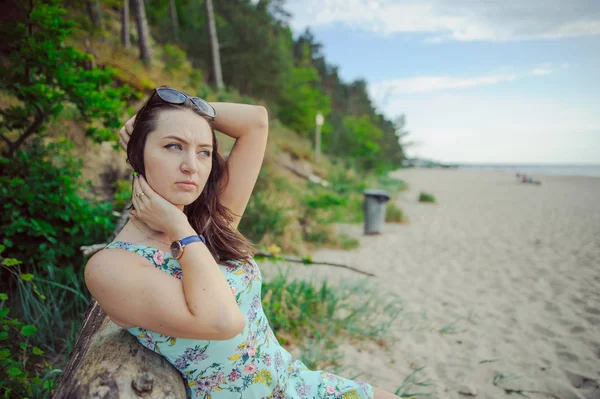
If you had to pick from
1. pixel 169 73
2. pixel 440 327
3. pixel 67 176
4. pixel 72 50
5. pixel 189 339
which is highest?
pixel 169 73

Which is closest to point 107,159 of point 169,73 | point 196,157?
point 196,157

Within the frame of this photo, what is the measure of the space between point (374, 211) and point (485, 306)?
4.05 metres

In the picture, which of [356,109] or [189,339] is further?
[356,109]

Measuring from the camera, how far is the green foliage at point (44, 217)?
2.60 meters

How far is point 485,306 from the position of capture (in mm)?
4016

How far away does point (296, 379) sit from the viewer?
4.60 feet

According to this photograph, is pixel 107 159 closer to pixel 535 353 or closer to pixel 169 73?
pixel 535 353

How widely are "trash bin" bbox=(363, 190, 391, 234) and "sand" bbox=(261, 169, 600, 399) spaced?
1.00 ft

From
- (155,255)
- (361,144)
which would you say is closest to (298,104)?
(361,144)

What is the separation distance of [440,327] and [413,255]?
282 centimetres

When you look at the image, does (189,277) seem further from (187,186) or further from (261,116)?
(261,116)

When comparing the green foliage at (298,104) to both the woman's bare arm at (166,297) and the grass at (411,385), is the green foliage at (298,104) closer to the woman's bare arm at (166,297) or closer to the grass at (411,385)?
the grass at (411,385)

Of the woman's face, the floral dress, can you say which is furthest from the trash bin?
the woman's face

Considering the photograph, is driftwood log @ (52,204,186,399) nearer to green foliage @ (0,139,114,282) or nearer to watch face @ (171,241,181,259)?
watch face @ (171,241,181,259)
